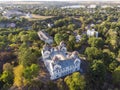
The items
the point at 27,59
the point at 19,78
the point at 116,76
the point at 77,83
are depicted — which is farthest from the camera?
the point at 27,59

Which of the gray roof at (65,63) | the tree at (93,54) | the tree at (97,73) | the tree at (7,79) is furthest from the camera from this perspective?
the tree at (93,54)

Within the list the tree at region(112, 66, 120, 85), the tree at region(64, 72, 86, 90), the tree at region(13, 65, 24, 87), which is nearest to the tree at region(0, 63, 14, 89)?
the tree at region(13, 65, 24, 87)

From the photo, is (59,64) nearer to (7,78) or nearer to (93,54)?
(7,78)

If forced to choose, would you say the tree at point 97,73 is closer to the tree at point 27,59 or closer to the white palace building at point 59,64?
the white palace building at point 59,64

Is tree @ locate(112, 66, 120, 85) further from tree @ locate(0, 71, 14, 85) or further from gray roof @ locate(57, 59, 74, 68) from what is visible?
tree @ locate(0, 71, 14, 85)

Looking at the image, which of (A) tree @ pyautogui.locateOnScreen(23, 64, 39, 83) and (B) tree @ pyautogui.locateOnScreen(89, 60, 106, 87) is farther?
(B) tree @ pyautogui.locateOnScreen(89, 60, 106, 87)

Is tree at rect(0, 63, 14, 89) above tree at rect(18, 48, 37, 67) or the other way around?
the other way around

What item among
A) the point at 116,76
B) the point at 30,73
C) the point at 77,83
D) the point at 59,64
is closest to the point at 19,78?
the point at 30,73

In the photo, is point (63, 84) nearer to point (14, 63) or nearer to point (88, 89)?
point (88, 89)

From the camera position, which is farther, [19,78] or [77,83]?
[19,78]

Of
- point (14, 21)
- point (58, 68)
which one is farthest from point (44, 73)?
point (14, 21)

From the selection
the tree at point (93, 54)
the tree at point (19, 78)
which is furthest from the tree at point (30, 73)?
the tree at point (93, 54)

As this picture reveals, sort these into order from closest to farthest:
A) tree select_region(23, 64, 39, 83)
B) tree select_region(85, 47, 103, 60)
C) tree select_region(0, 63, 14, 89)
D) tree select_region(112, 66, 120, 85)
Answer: tree select_region(23, 64, 39, 83), tree select_region(0, 63, 14, 89), tree select_region(112, 66, 120, 85), tree select_region(85, 47, 103, 60)
